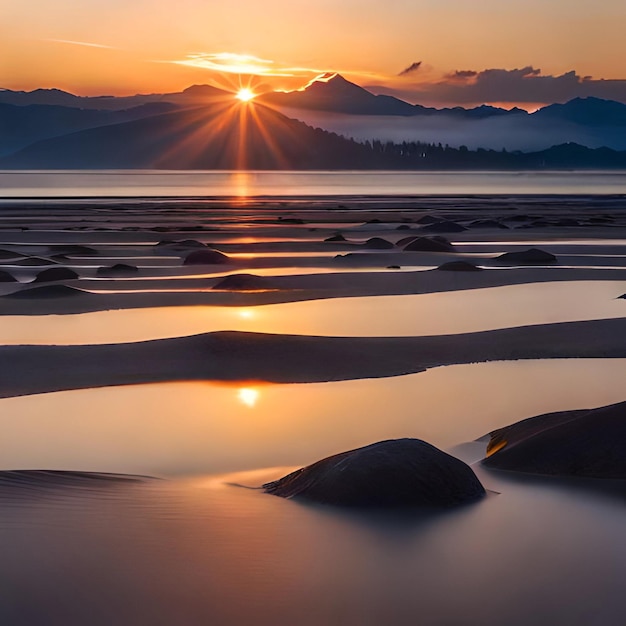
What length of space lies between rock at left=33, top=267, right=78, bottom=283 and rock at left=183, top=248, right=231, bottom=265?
4.04 meters

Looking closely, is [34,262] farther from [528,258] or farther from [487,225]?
[487,225]

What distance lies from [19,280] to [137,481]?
508 inches

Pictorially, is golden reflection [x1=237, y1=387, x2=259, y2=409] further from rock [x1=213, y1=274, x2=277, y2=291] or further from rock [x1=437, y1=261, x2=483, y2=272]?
rock [x1=437, y1=261, x2=483, y2=272]

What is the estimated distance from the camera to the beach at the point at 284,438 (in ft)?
14.9

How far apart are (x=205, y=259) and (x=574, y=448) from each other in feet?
53.3

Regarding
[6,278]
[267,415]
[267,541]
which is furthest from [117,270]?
[267,541]

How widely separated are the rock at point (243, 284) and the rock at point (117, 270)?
2.82 m

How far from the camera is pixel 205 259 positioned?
22.0 m

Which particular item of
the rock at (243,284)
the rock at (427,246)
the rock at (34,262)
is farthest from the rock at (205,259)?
the rock at (427,246)

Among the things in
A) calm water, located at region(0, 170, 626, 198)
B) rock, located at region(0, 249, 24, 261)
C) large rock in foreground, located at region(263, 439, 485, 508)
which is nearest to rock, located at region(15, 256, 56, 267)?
rock, located at region(0, 249, 24, 261)

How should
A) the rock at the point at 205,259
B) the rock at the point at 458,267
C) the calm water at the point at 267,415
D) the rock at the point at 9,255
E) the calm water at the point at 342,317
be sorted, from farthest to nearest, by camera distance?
the rock at the point at 9,255
the rock at the point at 205,259
the rock at the point at 458,267
the calm water at the point at 342,317
the calm water at the point at 267,415

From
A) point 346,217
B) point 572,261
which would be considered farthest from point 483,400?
point 346,217

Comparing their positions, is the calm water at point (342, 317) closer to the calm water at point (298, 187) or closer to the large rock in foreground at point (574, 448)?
the large rock in foreground at point (574, 448)

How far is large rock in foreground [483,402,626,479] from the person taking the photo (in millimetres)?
6223
